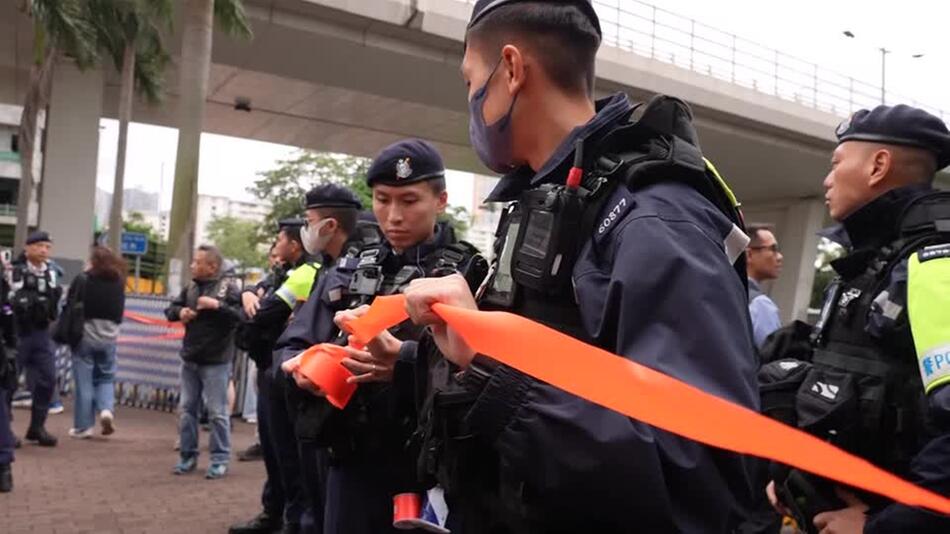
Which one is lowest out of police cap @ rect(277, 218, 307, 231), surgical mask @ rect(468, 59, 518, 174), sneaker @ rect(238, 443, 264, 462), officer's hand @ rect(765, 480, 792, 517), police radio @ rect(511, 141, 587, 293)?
sneaker @ rect(238, 443, 264, 462)

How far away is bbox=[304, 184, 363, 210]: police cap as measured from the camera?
17.0 feet

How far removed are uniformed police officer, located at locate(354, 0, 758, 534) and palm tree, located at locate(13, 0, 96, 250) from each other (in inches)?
612

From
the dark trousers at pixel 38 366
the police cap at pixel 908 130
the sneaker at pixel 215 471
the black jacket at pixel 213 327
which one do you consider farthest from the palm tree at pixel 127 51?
the police cap at pixel 908 130

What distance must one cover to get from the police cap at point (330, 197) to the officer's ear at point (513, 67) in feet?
11.8

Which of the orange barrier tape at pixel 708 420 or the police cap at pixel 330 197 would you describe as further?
the police cap at pixel 330 197

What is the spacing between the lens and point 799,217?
107 feet

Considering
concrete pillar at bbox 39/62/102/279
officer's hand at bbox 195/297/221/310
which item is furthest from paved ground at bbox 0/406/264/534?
concrete pillar at bbox 39/62/102/279

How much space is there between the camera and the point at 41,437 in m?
8.67

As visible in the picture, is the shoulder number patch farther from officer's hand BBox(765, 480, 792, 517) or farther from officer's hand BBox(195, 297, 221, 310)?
officer's hand BBox(195, 297, 221, 310)

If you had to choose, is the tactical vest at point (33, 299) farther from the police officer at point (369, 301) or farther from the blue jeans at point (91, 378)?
the police officer at point (369, 301)

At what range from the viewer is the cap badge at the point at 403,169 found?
3.40 m

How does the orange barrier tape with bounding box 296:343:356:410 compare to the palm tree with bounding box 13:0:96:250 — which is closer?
the orange barrier tape with bounding box 296:343:356:410

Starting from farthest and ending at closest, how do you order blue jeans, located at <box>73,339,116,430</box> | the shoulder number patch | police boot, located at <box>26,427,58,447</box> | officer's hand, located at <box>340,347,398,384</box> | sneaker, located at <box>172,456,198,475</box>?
blue jeans, located at <box>73,339,116,430</box> → police boot, located at <box>26,427,58,447</box> → sneaker, located at <box>172,456,198,475</box> → officer's hand, located at <box>340,347,398,384</box> → the shoulder number patch

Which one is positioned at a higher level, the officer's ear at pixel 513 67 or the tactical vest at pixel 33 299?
the officer's ear at pixel 513 67
